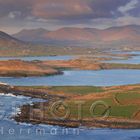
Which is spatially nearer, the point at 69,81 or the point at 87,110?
the point at 87,110

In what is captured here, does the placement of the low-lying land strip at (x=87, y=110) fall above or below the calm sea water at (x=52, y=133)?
above

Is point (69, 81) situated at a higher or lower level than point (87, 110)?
higher

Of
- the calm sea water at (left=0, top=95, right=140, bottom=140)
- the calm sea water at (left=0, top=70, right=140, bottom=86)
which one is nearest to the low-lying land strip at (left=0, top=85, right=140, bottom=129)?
the calm sea water at (left=0, top=95, right=140, bottom=140)

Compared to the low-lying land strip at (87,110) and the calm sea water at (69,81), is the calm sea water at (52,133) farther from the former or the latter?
the calm sea water at (69,81)

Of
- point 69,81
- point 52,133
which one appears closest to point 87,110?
point 52,133

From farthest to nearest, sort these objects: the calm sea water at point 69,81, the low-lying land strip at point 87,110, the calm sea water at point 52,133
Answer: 1. the calm sea water at point 69,81
2. the low-lying land strip at point 87,110
3. the calm sea water at point 52,133

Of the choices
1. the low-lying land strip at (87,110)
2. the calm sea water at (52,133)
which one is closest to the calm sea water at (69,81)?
the low-lying land strip at (87,110)

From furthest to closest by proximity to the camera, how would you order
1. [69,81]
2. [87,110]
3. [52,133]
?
1. [69,81]
2. [87,110]
3. [52,133]

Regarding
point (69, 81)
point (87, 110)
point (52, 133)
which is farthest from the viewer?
point (69, 81)

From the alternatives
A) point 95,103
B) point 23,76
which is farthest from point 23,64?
point 95,103

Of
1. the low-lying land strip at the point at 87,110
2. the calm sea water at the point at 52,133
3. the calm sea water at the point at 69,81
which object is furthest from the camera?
the calm sea water at the point at 69,81

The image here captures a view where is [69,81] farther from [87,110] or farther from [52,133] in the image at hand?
[52,133]
